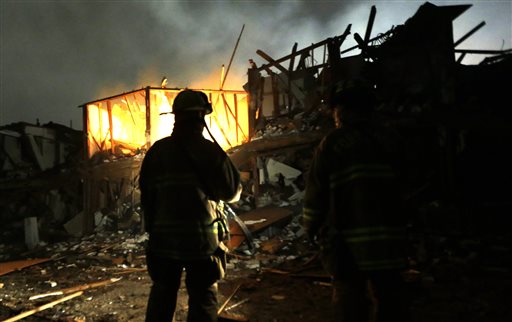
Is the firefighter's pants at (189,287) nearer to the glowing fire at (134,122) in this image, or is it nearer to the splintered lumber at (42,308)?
the splintered lumber at (42,308)

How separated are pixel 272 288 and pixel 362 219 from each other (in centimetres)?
370

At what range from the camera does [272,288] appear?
5.19 meters

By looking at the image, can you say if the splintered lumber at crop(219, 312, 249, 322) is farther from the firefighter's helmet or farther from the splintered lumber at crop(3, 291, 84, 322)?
the splintered lumber at crop(3, 291, 84, 322)

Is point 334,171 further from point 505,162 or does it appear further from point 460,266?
point 505,162

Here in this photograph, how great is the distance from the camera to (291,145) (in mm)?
10070

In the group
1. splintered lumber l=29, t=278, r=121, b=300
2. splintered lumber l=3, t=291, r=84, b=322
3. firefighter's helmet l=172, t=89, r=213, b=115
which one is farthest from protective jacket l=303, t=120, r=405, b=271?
splintered lumber l=29, t=278, r=121, b=300

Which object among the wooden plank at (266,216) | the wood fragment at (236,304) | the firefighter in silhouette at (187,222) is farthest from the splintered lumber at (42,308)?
the wooden plank at (266,216)

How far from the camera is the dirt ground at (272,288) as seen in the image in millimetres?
4188

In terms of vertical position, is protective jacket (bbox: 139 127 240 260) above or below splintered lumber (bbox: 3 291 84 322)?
above

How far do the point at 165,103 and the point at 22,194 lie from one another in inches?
309

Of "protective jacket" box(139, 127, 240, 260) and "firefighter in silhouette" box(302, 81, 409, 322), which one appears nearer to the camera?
"firefighter in silhouette" box(302, 81, 409, 322)

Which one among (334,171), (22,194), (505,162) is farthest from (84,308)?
(22,194)

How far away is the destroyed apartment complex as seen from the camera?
16.0 ft

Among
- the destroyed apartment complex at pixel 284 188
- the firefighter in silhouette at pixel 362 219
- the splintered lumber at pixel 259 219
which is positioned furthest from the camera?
the splintered lumber at pixel 259 219
